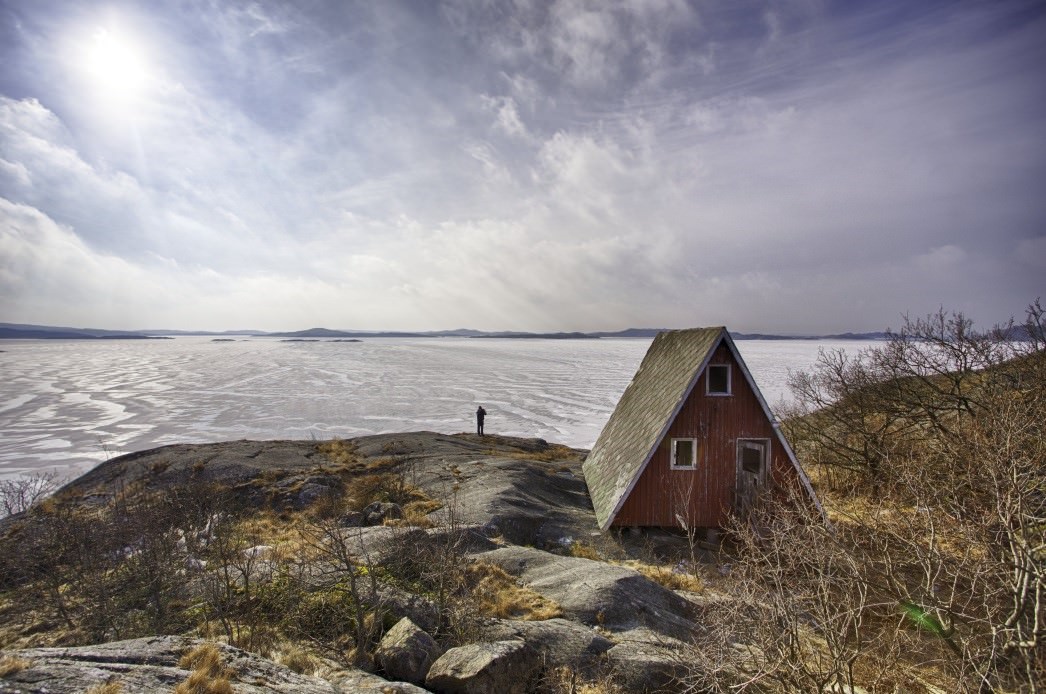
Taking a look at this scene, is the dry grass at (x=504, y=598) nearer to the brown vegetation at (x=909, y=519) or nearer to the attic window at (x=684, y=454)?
the brown vegetation at (x=909, y=519)

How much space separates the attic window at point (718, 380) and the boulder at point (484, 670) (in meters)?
11.7

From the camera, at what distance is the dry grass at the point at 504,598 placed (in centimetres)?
1165

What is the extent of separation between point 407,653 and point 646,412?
13.5 meters

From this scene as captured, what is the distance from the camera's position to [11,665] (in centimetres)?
571

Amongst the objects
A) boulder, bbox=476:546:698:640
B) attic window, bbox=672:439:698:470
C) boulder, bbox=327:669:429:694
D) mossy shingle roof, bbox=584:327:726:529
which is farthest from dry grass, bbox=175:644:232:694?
attic window, bbox=672:439:698:470

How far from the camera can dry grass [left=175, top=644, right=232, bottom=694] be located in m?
6.31

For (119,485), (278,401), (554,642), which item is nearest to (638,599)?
(554,642)

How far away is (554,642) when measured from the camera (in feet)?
32.9

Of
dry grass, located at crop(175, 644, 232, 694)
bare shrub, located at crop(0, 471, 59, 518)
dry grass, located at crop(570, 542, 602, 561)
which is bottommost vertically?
bare shrub, located at crop(0, 471, 59, 518)

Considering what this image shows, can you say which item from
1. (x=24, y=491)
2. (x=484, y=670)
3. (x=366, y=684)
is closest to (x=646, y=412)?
(x=484, y=670)

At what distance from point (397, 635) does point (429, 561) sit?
2.82 metres

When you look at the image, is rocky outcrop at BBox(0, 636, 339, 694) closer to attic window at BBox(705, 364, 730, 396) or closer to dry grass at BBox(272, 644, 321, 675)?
dry grass at BBox(272, 644, 321, 675)

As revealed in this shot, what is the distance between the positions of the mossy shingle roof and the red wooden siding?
20.2 inches

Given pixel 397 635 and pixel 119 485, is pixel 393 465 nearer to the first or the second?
pixel 119 485
